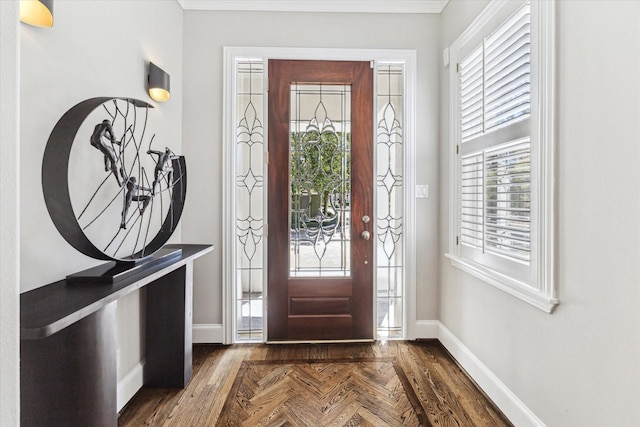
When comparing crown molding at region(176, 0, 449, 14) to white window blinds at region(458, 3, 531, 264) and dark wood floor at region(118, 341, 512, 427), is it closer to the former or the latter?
white window blinds at region(458, 3, 531, 264)

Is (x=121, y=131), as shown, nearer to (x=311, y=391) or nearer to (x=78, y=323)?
(x=78, y=323)

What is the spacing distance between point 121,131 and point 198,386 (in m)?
1.62

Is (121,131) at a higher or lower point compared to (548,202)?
higher

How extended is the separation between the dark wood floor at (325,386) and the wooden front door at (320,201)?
256 mm

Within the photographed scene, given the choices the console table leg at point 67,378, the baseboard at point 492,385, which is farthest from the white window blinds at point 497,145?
the console table leg at point 67,378

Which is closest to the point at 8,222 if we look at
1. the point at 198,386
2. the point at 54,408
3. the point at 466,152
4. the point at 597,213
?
the point at 54,408

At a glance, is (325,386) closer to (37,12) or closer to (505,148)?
(505,148)

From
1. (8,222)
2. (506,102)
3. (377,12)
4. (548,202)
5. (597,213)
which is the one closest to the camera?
(8,222)

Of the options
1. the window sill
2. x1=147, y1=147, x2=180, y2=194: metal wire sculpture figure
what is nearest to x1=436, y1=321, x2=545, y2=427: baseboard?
the window sill

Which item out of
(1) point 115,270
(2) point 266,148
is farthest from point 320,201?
(1) point 115,270

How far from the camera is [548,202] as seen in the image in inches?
61.1

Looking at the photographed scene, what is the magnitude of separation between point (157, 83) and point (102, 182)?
2.77 feet

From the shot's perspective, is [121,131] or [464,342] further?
[464,342]

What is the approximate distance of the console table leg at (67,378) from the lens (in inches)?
46.6
